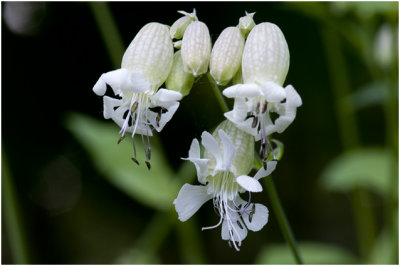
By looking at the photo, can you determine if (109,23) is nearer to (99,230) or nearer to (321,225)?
(99,230)

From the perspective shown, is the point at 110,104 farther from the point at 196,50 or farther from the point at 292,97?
the point at 292,97

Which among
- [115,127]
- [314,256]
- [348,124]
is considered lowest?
[314,256]

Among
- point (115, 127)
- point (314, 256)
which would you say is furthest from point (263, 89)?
point (115, 127)

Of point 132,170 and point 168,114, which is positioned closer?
point 168,114

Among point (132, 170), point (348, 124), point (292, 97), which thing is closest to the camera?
point (292, 97)

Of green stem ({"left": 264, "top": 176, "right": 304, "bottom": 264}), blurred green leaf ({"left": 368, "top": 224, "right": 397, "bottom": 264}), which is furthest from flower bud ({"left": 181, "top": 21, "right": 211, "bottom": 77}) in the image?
blurred green leaf ({"left": 368, "top": 224, "right": 397, "bottom": 264})
